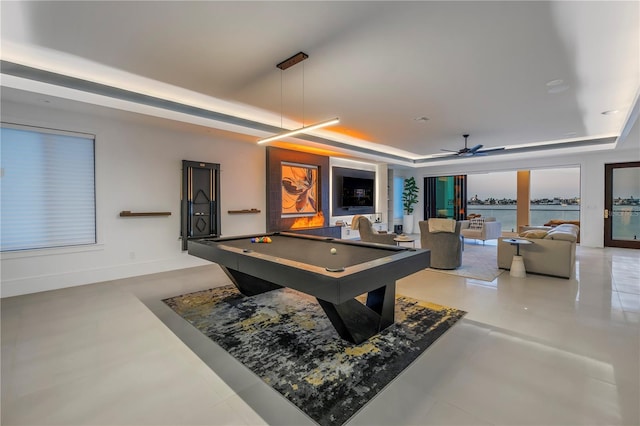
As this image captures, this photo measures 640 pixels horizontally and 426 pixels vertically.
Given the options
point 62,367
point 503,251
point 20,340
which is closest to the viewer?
point 62,367

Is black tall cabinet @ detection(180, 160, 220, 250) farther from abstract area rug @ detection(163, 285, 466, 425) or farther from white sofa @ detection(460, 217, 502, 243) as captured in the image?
white sofa @ detection(460, 217, 502, 243)

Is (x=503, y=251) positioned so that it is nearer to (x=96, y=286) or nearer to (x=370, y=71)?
(x=370, y=71)

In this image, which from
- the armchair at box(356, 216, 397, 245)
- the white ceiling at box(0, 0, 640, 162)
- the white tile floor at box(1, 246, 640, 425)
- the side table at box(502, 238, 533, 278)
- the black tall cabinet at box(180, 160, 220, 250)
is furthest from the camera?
the armchair at box(356, 216, 397, 245)

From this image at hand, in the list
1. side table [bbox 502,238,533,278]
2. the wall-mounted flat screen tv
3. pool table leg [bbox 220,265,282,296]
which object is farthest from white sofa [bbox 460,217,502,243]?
pool table leg [bbox 220,265,282,296]

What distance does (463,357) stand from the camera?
249 centimetres

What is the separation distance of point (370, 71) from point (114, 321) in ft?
13.5

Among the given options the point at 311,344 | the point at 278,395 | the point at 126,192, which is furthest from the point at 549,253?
the point at 126,192

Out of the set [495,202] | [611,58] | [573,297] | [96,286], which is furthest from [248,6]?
[495,202]

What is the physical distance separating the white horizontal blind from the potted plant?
9.92m

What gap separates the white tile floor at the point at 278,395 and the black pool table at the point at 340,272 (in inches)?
23.6

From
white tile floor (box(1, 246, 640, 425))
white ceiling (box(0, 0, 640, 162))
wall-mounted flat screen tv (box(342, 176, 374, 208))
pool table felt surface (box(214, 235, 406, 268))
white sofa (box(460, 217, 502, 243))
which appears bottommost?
white tile floor (box(1, 246, 640, 425))

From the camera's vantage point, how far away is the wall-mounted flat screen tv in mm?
9219

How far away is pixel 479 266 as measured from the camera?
579 centimetres

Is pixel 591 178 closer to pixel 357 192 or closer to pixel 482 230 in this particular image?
pixel 482 230
